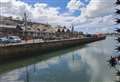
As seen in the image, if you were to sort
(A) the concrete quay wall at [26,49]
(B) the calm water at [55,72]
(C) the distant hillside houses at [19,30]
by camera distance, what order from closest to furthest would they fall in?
(B) the calm water at [55,72] → (A) the concrete quay wall at [26,49] → (C) the distant hillside houses at [19,30]

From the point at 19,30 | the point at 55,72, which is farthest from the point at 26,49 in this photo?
the point at 19,30

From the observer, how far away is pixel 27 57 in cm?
4184

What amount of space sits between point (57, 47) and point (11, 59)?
30.0m

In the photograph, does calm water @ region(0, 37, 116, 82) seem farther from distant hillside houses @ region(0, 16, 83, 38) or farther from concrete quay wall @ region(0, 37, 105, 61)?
distant hillside houses @ region(0, 16, 83, 38)

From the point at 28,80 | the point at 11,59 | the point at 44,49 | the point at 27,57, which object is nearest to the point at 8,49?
the point at 11,59

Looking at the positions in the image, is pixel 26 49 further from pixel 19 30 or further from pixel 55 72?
pixel 19 30

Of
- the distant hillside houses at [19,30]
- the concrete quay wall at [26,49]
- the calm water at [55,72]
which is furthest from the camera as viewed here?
the distant hillside houses at [19,30]

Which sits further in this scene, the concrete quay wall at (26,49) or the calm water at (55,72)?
the concrete quay wall at (26,49)

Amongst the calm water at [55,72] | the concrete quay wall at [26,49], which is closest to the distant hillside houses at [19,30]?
the concrete quay wall at [26,49]

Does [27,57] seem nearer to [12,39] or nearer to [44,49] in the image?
[12,39]

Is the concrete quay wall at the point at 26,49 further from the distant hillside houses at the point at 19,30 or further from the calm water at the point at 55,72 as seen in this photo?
the distant hillside houses at the point at 19,30

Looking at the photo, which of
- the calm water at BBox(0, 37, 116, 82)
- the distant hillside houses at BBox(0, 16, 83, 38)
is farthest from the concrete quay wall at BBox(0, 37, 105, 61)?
the distant hillside houses at BBox(0, 16, 83, 38)

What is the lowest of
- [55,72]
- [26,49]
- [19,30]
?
[55,72]

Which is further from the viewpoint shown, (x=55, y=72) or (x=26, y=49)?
(x=26, y=49)
